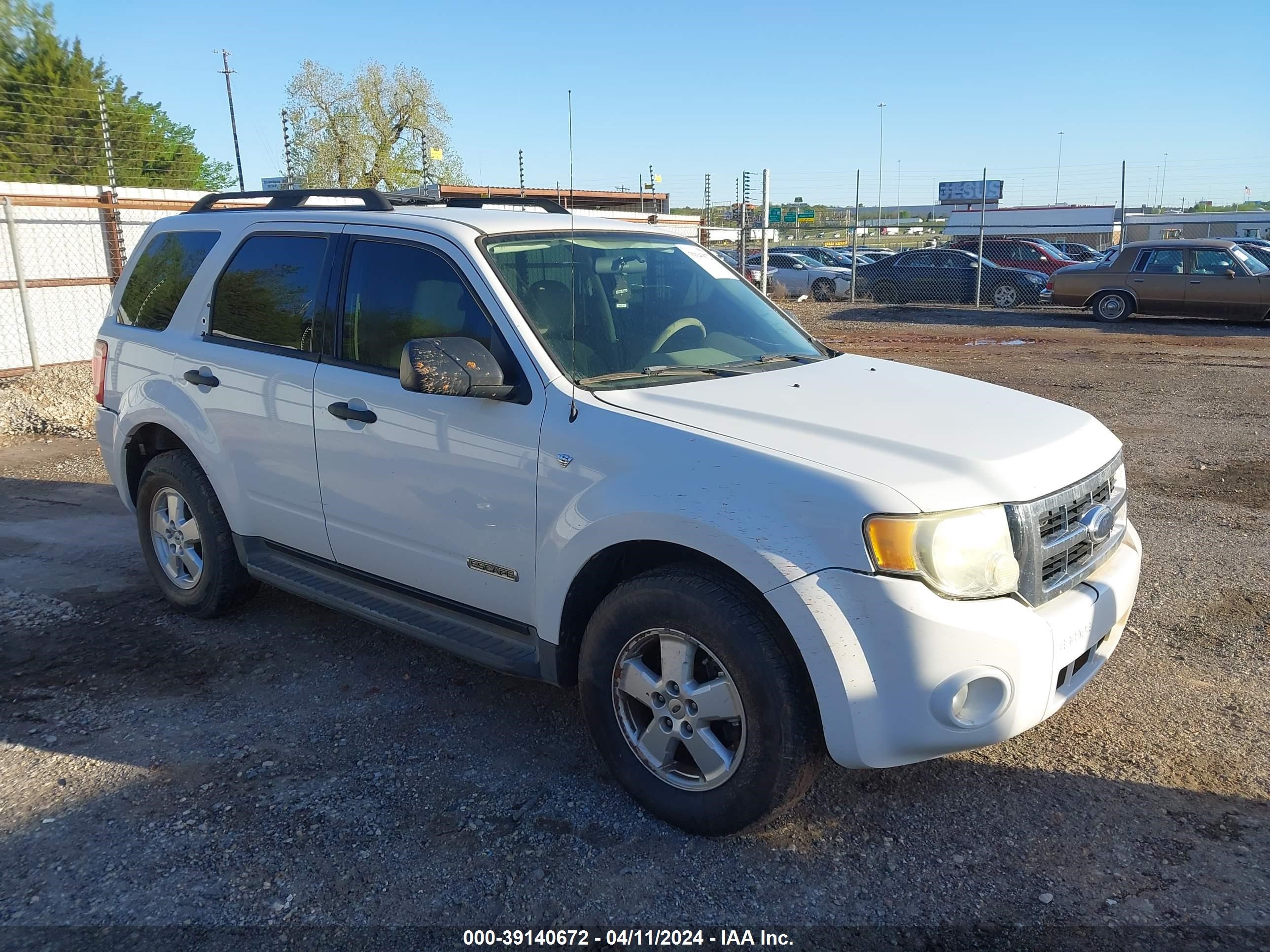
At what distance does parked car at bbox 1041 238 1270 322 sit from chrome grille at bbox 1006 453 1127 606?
17.3 m

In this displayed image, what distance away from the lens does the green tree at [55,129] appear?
1933 centimetres

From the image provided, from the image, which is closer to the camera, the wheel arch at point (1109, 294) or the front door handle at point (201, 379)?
the front door handle at point (201, 379)

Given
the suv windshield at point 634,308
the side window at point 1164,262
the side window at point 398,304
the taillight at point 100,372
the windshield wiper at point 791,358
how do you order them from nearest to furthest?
the suv windshield at point 634,308 → the side window at point 398,304 → the windshield wiper at point 791,358 → the taillight at point 100,372 → the side window at point 1164,262

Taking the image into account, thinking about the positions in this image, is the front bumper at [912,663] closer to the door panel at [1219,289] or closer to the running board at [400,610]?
the running board at [400,610]

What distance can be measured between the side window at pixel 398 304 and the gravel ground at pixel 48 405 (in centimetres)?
706

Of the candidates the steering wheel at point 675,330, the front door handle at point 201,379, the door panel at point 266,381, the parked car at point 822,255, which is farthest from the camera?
the parked car at point 822,255

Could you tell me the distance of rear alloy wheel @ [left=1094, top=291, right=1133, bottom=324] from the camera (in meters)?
19.2

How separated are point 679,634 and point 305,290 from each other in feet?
7.95

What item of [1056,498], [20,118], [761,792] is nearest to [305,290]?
[761,792]

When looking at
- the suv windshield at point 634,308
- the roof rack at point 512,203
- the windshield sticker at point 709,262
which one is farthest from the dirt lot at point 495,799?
the roof rack at point 512,203

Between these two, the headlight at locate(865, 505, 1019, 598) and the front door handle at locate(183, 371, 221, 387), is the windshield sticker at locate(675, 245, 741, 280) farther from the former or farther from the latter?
the front door handle at locate(183, 371, 221, 387)

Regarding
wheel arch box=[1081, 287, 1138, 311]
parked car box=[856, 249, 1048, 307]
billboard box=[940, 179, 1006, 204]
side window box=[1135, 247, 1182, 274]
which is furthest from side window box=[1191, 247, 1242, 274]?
billboard box=[940, 179, 1006, 204]

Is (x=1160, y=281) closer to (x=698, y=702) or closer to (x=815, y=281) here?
(x=815, y=281)

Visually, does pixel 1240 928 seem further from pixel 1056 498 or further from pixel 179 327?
pixel 179 327
